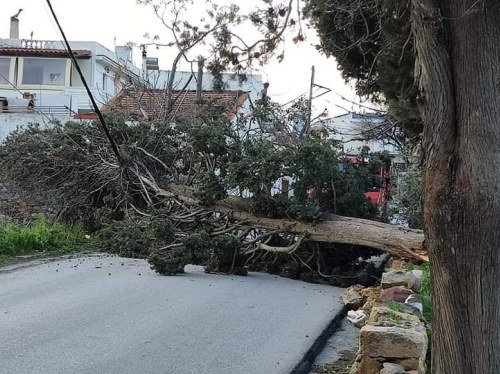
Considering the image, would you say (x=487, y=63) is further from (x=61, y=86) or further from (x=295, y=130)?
(x=61, y=86)

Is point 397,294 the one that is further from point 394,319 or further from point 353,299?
point 353,299

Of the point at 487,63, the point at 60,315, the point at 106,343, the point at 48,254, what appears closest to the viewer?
the point at 487,63

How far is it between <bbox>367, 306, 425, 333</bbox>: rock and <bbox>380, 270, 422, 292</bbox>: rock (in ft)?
5.82

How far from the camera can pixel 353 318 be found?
8.40 m

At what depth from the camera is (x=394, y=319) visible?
5.86m

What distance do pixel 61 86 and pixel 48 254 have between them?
26.3m

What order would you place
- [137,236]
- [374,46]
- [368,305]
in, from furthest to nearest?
[137,236]
[374,46]
[368,305]

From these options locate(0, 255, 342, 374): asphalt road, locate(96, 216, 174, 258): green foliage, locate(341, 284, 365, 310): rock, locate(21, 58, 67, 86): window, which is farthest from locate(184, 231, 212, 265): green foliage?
locate(21, 58, 67, 86): window

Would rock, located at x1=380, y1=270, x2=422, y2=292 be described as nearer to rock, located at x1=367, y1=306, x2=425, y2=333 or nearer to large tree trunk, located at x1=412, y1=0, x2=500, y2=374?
rock, located at x1=367, y1=306, x2=425, y2=333

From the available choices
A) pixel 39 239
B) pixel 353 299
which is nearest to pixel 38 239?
pixel 39 239

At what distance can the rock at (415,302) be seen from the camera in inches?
262

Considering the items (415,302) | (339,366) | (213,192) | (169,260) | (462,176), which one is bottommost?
(339,366)

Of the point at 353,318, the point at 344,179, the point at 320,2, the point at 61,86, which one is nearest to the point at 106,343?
the point at 353,318

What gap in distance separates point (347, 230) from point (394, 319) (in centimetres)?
500
